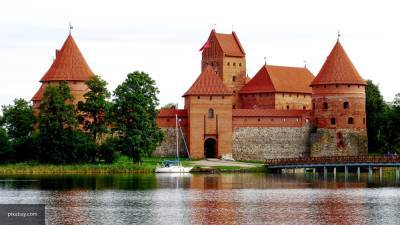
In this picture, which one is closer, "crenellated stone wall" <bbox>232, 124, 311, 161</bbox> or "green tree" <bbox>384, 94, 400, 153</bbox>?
"crenellated stone wall" <bbox>232, 124, 311, 161</bbox>

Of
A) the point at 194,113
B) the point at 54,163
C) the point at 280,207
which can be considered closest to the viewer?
the point at 280,207

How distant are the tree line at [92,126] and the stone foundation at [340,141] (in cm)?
1293

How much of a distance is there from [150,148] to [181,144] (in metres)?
7.95

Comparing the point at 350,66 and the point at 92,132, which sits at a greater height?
the point at 350,66

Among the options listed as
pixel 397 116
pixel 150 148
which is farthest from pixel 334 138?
pixel 150 148

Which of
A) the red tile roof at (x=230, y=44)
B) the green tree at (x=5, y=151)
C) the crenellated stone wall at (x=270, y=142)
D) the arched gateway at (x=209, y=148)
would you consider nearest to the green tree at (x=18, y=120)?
the green tree at (x=5, y=151)

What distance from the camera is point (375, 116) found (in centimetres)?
7456

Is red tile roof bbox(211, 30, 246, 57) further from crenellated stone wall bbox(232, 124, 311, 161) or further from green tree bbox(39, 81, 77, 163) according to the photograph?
green tree bbox(39, 81, 77, 163)

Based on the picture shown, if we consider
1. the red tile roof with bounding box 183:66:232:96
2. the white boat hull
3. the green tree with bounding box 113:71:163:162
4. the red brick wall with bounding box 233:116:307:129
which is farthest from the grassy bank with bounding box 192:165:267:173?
the red tile roof with bounding box 183:66:232:96

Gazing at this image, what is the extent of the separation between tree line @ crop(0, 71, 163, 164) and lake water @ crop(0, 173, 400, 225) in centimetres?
418

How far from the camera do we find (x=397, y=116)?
229ft

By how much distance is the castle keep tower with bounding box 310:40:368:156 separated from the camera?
6900 cm

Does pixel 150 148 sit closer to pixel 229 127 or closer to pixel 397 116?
pixel 229 127

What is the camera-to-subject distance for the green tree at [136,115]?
2351 inches
